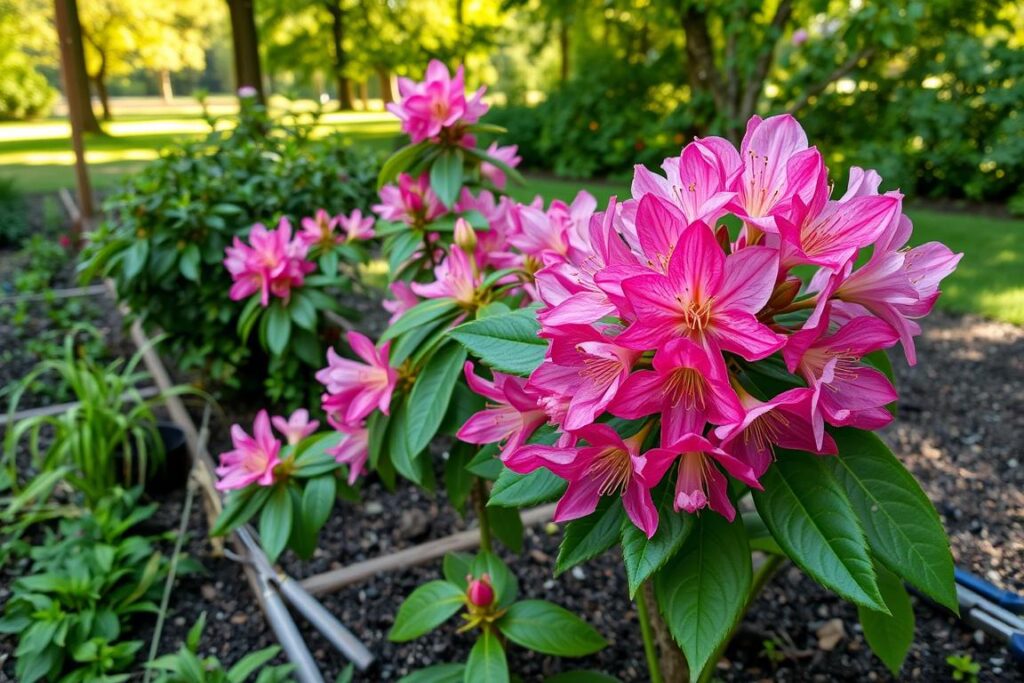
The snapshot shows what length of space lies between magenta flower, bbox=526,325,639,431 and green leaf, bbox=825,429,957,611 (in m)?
0.30

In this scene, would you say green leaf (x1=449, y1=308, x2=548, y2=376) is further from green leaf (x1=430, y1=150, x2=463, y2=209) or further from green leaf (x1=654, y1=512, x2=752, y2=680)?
green leaf (x1=430, y1=150, x2=463, y2=209)

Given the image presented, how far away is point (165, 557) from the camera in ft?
7.42

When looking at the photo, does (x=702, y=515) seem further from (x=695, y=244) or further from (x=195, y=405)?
(x=195, y=405)

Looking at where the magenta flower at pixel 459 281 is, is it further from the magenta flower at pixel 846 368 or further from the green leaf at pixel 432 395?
the magenta flower at pixel 846 368

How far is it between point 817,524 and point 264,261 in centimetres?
178

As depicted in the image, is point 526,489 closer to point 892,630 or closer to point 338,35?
point 892,630

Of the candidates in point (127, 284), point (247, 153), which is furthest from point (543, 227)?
point (247, 153)

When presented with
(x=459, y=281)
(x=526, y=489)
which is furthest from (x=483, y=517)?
(x=526, y=489)

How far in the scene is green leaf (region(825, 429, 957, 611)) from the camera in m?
0.78

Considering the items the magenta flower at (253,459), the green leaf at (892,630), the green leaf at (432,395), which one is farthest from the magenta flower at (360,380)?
the green leaf at (892,630)

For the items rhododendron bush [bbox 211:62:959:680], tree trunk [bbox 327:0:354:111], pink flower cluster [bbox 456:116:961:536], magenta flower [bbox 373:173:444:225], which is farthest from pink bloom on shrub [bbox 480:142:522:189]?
tree trunk [bbox 327:0:354:111]

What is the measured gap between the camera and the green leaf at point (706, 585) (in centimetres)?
80

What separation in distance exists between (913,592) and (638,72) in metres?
10.3

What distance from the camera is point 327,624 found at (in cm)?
182
